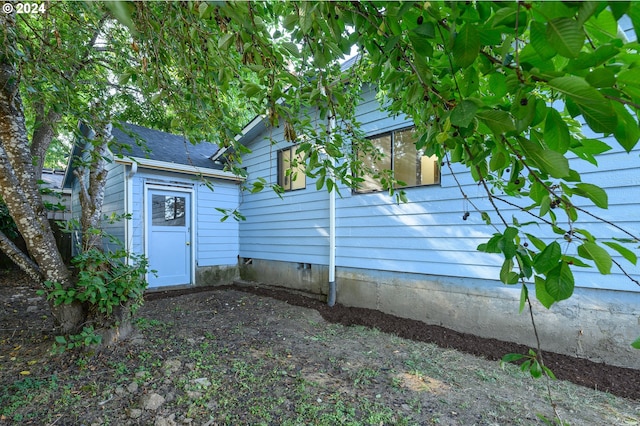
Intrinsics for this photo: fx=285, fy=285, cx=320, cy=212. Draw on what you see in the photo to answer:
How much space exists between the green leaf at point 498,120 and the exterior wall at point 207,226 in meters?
6.50

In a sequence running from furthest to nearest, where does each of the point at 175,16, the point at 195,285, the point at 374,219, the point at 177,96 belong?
1. the point at 195,285
2. the point at 374,219
3. the point at 177,96
4. the point at 175,16

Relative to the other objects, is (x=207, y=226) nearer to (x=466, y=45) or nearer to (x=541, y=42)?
(x=466, y=45)

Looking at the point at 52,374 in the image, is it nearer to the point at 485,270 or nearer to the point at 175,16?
the point at 175,16

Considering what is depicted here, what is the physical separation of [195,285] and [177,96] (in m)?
5.84

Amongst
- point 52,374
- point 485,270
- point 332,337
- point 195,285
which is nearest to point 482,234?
point 485,270

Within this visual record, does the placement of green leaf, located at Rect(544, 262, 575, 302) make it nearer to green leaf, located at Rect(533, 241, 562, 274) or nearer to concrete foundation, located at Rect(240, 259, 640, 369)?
green leaf, located at Rect(533, 241, 562, 274)

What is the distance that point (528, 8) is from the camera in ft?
1.58

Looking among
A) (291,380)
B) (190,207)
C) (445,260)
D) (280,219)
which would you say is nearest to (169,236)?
(190,207)

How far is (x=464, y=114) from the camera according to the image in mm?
646

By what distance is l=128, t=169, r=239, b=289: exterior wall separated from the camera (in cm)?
602

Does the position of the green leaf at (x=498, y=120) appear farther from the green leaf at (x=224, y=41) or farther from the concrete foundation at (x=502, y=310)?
the concrete foundation at (x=502, y=310)

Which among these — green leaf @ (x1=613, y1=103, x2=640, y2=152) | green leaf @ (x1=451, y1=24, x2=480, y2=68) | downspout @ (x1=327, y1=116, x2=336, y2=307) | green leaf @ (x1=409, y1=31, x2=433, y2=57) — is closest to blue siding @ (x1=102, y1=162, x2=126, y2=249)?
downspout @ (x1=327, y1=116, x2=336, y2=307)

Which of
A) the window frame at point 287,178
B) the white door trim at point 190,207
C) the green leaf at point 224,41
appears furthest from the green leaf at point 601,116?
the white door trim at point 190,207

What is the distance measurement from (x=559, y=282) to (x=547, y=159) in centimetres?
27
